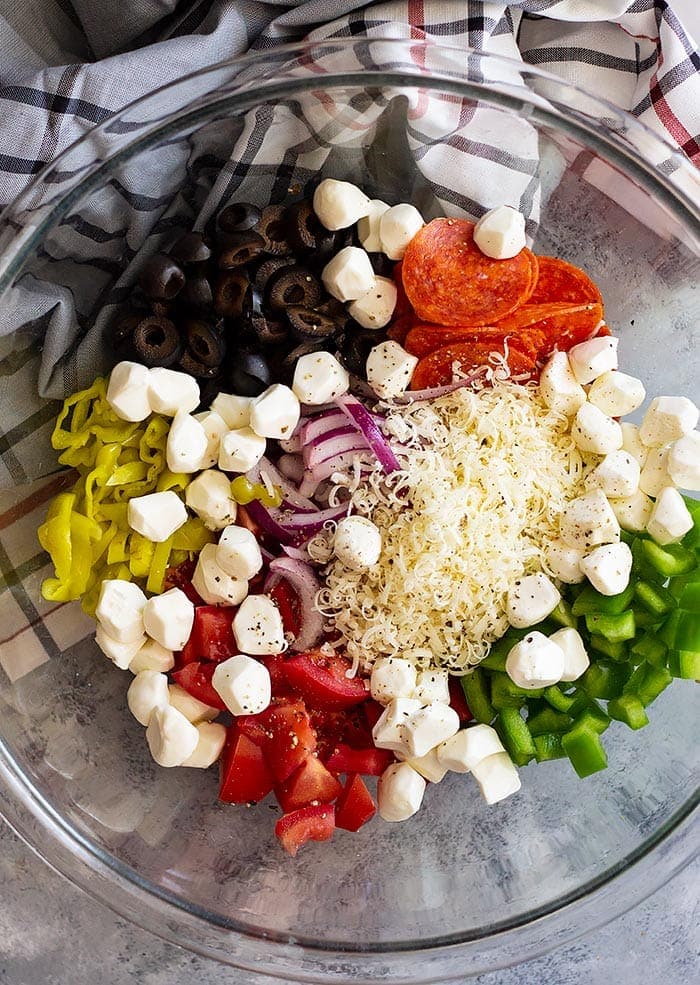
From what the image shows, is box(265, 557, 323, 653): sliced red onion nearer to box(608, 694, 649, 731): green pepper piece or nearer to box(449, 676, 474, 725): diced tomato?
box(449, 676, 474, 725): diced tomato

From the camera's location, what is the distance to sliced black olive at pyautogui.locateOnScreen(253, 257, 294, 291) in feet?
4.27

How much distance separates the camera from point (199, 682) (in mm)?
1337

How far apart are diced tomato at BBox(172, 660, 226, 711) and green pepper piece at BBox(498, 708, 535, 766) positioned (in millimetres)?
413

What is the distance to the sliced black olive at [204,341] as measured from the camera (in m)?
1.30

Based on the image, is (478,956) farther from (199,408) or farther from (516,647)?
(199,408)

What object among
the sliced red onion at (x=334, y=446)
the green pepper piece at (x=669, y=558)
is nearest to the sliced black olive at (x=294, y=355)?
the sliced red onion at (x=334, y=446)

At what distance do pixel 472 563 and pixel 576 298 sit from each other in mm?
431

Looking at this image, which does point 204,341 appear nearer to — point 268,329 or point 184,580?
point 268,329

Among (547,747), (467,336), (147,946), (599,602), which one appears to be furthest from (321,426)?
(147,946)

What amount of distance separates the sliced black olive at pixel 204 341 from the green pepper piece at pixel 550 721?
2.28ft

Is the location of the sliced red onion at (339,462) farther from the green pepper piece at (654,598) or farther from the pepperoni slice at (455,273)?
the green pepper piece at (654,598)

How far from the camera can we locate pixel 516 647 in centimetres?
127

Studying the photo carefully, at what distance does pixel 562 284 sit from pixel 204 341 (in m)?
0.53

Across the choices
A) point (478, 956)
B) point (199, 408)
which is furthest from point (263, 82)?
point (478, 956)
